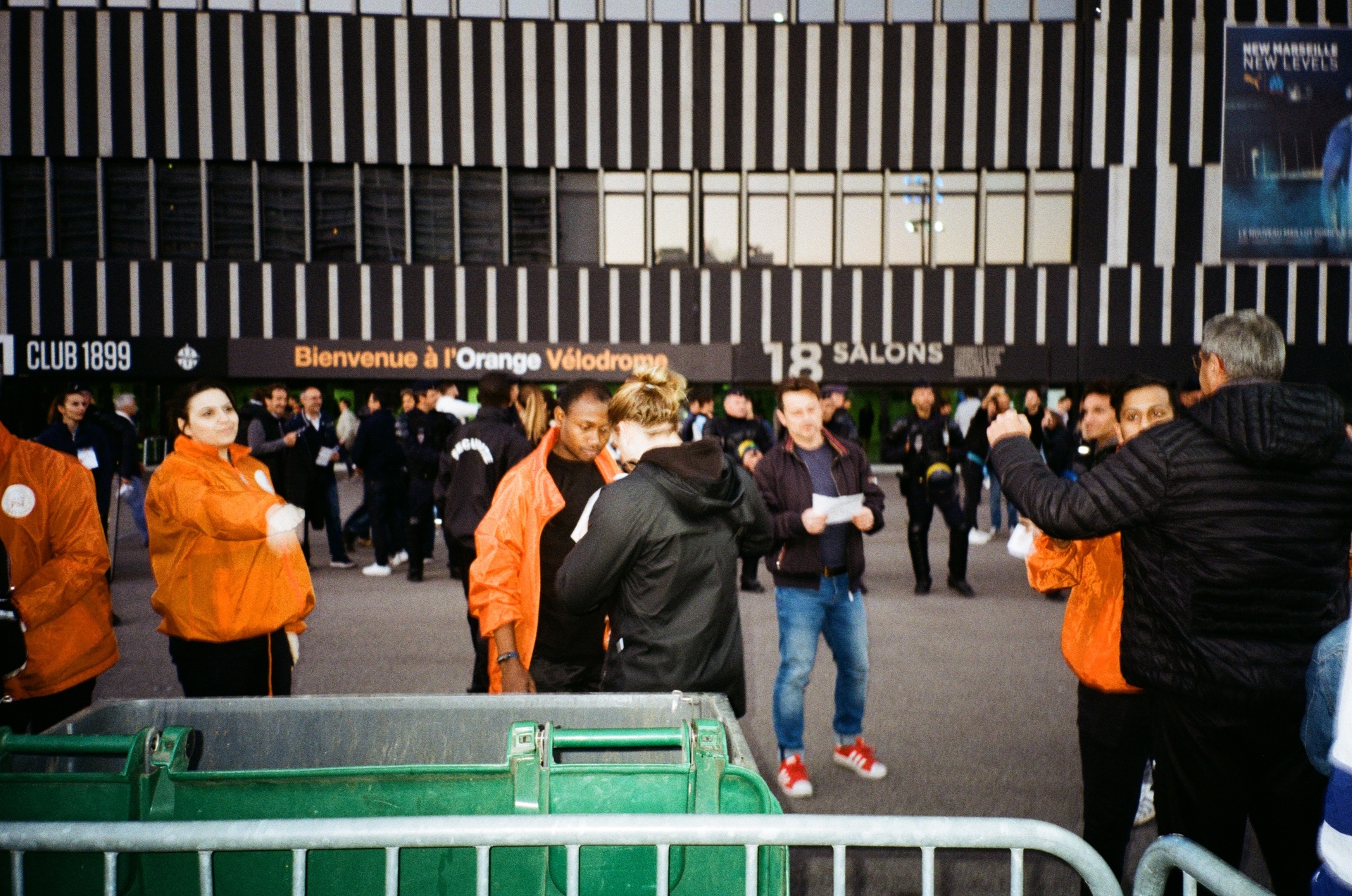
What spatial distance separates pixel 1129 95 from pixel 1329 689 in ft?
72.7

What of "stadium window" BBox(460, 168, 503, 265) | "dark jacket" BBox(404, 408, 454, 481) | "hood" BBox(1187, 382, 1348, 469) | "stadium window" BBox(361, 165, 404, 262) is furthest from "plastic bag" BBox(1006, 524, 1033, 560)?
"stadium window" BBox(361, 165, 404, 262)

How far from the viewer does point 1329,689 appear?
1.63 m

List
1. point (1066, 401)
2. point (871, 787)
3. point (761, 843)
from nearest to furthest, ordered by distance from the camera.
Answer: point (761, 843)
point (871, 787)
point (1066, 401)

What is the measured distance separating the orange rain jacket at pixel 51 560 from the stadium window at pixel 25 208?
66.1ft

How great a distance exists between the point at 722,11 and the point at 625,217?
5025mm

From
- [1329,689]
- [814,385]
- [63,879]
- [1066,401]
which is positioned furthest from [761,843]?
[1066,401]

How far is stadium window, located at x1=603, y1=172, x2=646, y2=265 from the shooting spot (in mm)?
20469

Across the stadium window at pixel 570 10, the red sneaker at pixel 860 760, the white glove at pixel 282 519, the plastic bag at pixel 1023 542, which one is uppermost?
the stadium window at pixel 570 10

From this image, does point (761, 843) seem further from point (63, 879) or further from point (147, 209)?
point (147, 209)

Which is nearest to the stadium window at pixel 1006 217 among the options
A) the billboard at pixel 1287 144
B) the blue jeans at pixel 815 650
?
the billboard at pixel 1287 144

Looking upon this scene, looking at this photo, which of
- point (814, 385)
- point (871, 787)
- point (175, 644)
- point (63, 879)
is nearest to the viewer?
point (63, 879)

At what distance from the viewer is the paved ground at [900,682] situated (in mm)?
4250

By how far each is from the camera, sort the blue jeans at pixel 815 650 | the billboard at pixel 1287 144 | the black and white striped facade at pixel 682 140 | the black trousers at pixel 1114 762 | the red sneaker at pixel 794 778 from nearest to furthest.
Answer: the black trousers at pixel 1114 762 < the red sneaker at pixel 794 778 < the blue jeans at pixel 815 650 < the billboard at pixel 1287 144 < the black and white striped facade at pixel 682 140

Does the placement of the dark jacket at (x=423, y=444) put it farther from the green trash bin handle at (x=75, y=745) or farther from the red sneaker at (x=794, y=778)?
the green trash bin handle at (x=75, y=745)
